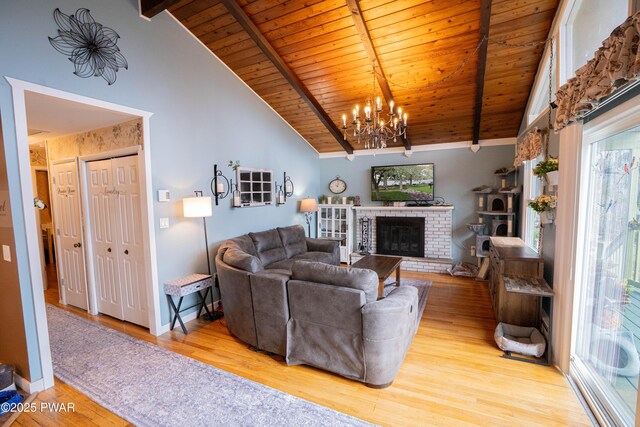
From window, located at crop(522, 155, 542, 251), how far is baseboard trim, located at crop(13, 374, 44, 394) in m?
5.69

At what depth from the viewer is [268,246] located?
15.4 ft

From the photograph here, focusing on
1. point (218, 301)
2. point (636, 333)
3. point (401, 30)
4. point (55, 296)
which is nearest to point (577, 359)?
point (636, 333)

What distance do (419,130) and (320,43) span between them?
2.70m

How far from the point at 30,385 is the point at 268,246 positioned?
297cm

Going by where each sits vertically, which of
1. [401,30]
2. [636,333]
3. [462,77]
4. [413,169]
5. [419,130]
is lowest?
[636,333]

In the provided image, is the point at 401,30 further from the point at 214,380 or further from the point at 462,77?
the point at 214,380

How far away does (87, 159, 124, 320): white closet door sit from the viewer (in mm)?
3459

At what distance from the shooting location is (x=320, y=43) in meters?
3.71

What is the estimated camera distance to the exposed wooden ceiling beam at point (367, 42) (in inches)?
118

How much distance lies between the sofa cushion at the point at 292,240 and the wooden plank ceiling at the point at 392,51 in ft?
7.52

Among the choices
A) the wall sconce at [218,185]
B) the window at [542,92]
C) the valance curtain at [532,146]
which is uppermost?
the window at [542,92]

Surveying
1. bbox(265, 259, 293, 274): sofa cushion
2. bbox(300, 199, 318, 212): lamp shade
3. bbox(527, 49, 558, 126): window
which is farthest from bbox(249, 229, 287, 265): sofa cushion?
bbox(527, 49, 558, 126): window

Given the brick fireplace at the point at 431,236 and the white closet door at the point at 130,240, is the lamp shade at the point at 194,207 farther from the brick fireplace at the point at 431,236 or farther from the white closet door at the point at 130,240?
the brick fireplace at the point at 431,236

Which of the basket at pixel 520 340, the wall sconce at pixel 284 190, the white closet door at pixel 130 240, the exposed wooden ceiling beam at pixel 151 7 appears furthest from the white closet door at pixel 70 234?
the basket at pixel 520 340
